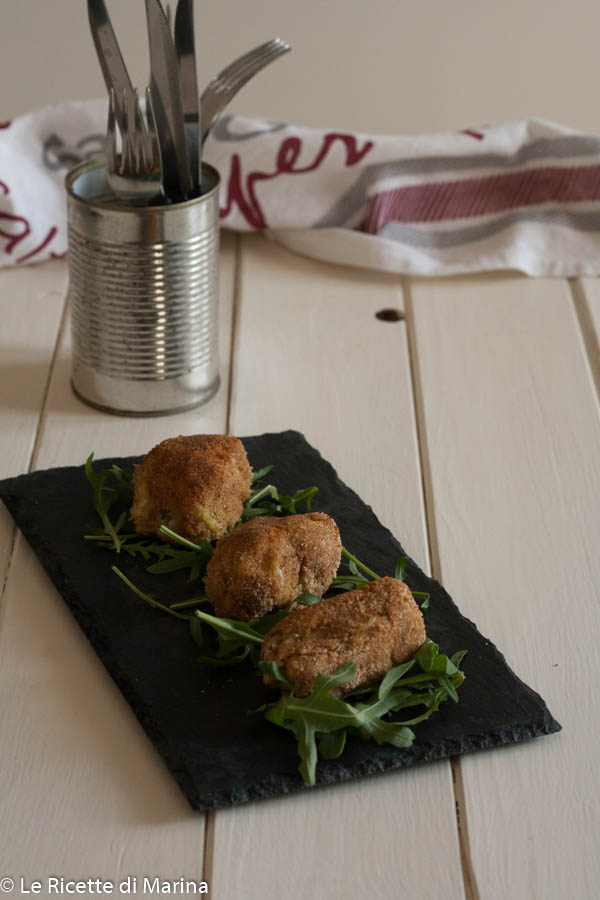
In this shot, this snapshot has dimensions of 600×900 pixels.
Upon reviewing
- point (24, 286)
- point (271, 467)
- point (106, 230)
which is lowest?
point (24, 286)

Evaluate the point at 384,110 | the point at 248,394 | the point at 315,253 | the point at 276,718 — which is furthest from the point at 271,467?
the point at 384,110

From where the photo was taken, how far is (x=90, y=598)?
0.96 m

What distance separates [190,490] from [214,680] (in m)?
0.19

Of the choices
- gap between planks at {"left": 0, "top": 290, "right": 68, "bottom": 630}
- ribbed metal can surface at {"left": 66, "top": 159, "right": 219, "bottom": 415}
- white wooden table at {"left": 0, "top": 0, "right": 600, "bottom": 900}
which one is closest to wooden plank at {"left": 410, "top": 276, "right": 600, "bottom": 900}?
white wooden table at {"left": 0, "top": 0, "right": 600, "bottom": 900}

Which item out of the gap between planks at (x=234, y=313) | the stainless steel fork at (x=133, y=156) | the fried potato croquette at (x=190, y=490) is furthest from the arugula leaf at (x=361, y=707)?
the stainless steel fork at (x=133, y=156)

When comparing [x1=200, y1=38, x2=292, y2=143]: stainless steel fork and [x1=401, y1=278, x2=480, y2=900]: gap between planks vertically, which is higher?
[x1=200, y1=38, x2=292, y2=143]: stainless steel fork

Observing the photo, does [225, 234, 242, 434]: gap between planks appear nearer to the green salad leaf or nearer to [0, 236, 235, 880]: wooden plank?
the green salad leaf

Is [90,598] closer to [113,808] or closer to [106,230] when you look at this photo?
[113,808]

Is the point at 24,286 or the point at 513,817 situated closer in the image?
the point at 513,817

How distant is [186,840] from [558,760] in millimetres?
270

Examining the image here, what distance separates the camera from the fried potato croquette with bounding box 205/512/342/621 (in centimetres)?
91

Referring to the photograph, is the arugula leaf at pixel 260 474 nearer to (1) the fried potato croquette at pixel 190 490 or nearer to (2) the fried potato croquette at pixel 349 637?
(1) the fried potato croquette at pixel 190 490

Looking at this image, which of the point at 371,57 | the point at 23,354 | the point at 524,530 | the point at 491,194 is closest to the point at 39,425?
the point at 23,354

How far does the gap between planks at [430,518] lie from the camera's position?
2.54 ft
